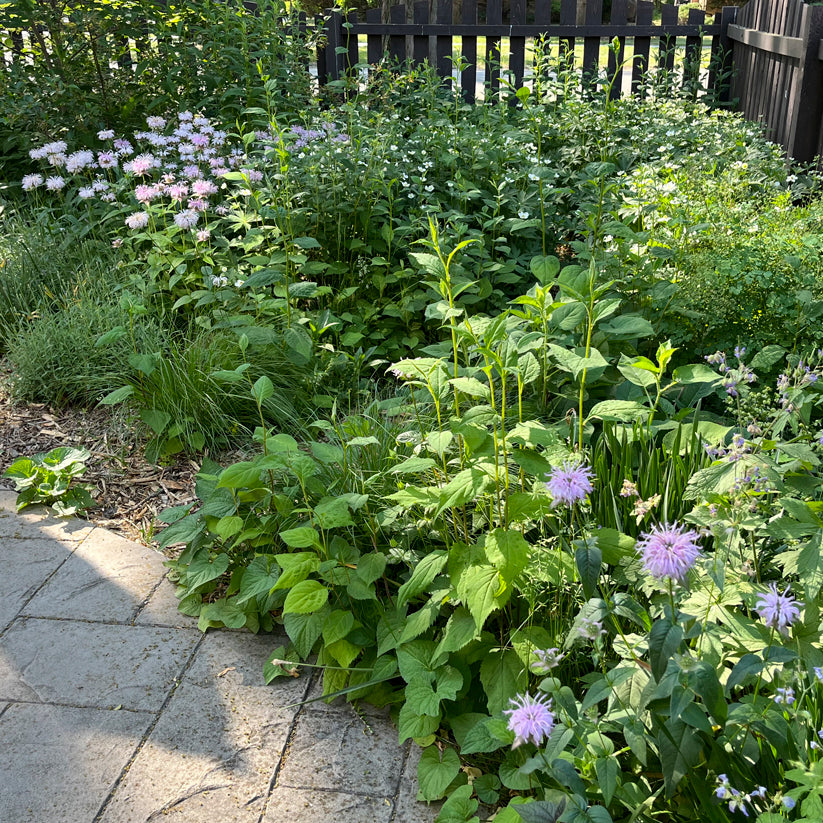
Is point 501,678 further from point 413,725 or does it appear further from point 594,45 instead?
point 594,45

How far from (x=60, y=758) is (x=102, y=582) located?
0.78 m

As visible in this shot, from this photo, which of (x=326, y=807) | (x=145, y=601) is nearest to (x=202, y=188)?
(x=145, y=601)

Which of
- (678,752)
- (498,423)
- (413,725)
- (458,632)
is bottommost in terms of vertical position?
(413,725)

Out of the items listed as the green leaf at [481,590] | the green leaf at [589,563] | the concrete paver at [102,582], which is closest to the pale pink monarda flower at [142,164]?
the concrete paver at [102,582]

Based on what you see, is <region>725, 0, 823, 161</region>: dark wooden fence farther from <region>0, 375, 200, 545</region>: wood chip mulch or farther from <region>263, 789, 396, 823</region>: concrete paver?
<region>263, 789, 396, 823</region>: concrete paver

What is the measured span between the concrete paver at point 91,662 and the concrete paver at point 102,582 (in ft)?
0.20

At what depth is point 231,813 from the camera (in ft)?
6.87

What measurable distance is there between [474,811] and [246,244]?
8.67 feet

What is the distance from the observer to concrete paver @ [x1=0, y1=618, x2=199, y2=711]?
2463mm

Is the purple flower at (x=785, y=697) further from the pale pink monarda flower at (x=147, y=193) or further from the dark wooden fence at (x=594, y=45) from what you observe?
the dark wooden fence at (x=594, y=45)

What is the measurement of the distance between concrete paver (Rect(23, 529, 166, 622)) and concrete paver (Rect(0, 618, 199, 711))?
60 mm

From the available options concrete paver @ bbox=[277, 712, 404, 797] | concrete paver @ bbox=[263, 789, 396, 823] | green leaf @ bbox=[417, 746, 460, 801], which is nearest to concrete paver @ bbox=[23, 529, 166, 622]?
concrete paver @ bbox=[277, 712, 404, 797]

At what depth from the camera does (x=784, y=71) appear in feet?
19.1

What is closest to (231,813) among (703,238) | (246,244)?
(246,244)
